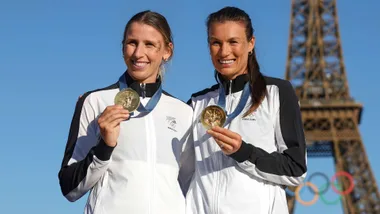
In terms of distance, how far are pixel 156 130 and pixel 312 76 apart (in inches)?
1564

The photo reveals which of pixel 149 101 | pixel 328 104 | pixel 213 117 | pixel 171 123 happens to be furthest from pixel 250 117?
pixel 328 104

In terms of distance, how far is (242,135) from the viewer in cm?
434

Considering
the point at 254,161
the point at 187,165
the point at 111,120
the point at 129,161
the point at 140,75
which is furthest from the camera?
the point at 187,165

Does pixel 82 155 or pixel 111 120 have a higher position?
pixel 111 120

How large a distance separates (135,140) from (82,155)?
0.35 meters

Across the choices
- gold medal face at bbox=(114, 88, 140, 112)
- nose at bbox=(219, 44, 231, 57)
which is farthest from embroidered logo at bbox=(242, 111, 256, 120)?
gold medal face at bbox=(114, 88, 140, 112)

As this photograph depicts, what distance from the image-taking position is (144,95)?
4.53m

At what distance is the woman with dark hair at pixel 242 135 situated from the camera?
416 cm

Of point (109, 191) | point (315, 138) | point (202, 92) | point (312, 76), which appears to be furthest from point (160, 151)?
point (312, 76)

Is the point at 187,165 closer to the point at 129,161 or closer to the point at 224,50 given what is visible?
the point at 129,161

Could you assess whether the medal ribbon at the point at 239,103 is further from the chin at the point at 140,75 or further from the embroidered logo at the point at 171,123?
the chin at the point at 140,75

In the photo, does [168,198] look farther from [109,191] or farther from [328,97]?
[328,97]

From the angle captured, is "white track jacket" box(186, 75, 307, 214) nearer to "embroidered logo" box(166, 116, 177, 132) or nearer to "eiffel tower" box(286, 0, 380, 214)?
"embroidered logo" box(166, 116, 177, 132)

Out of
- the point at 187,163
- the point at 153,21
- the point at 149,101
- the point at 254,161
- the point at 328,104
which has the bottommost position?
the point at 254,161
